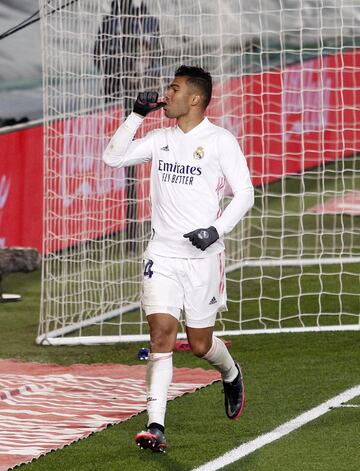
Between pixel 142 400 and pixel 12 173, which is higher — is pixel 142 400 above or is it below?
below

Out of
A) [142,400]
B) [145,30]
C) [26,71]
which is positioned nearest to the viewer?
[142,400]

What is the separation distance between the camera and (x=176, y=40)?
43.7ft

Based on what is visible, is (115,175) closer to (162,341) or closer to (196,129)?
(196,129)

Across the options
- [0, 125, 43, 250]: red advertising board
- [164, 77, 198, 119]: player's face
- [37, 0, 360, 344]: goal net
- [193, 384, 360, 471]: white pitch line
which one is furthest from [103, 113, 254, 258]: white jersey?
[0, 125, 43, 250]: red advertising board

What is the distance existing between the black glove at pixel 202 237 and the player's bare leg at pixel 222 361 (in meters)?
0.61

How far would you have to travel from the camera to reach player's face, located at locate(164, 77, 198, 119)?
308 inches

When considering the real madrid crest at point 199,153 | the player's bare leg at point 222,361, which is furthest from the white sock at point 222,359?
the real madrid crest at point 199,153

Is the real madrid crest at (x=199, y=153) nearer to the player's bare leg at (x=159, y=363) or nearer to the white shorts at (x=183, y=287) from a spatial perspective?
the white shorts at (x=183, y=287)

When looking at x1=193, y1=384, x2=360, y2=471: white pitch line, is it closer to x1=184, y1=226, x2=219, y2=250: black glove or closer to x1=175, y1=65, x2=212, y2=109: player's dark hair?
x1=184, y1=226, x2=219, y2=250: black glove

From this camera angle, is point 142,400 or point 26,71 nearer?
point 142,400

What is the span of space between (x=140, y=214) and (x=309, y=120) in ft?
28.7

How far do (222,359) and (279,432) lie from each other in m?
0.50

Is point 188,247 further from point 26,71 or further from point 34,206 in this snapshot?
point 26,71

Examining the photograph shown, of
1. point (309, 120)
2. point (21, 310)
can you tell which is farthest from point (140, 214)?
point (309, 120)
